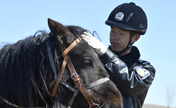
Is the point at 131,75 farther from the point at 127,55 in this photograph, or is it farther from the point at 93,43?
the point at 93,43

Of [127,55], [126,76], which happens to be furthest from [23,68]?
[127,55]

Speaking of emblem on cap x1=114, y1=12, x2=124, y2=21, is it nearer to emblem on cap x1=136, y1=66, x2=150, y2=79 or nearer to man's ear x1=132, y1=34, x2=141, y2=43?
man's ear x1=132, y1=34, x2=141, y2=43

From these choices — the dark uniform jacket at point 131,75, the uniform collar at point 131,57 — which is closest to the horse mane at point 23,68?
the dark uniform jacket at point 131,75

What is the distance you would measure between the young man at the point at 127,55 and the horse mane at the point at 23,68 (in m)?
0.56

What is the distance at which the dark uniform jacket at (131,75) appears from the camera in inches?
154

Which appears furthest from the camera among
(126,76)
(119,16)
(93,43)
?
(119,16)

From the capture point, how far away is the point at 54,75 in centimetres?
334

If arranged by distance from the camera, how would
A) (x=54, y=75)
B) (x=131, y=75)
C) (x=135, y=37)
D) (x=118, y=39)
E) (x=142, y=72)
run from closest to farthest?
(x=54, y=75)
(x=131, y=75)
(x=142, y=72)
(x=118, y=39)
(x=135, y=37)

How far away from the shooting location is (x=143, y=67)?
4.38 m

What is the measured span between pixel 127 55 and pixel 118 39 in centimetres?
28

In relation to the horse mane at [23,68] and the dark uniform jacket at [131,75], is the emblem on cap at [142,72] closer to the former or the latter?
the dark uniform jacket at [131,75]

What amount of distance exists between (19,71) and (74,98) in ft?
2.25

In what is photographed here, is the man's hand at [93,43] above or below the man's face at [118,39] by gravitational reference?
above

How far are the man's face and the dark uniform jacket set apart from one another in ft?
0.52
